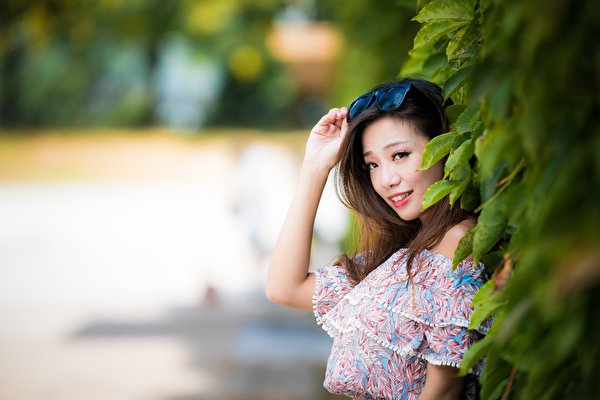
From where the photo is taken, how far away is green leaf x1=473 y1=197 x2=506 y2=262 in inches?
69.1

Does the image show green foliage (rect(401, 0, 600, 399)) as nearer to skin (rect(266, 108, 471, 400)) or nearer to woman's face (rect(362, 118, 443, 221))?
skin (rect(266, 108, 471, 400))

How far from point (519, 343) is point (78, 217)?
17.7 meters

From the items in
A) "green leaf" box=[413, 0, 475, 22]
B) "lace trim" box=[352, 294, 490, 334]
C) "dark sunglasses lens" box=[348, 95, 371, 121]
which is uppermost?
"green leaf" box=[413, 0, 475, 22]

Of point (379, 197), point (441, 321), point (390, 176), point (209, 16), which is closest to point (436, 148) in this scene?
point (390, 176)

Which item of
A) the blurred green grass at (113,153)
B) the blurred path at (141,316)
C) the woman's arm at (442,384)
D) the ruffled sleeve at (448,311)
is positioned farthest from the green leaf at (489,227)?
the blurred green grass at (113,153)

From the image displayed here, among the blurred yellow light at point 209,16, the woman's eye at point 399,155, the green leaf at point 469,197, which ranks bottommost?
the green leaf at point 469,197

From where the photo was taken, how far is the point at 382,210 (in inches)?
98.3

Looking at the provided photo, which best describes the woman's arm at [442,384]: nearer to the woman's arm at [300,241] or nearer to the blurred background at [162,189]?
the woman's arm at [300,241]

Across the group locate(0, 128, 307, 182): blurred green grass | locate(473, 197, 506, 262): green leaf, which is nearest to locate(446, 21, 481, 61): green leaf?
locate(473, 197, 506, 262): green leaf

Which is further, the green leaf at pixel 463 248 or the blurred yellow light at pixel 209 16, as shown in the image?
the blurred yellow light at pixel 209 16

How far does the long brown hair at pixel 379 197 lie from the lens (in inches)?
91.7

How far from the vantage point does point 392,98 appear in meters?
2.35

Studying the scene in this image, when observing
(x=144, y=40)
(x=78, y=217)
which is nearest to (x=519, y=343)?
(x=78, y=217)

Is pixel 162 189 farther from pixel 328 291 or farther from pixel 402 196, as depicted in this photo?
pixel 402 196
